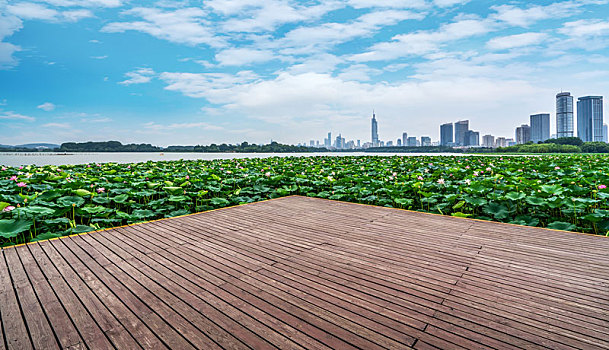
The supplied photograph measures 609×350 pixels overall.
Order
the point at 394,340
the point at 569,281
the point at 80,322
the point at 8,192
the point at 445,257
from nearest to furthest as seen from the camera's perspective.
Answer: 1. the point at 394,340
2. the point at 80,322
3. the point at 569,281
4. the point at 445,257
5. the point at 8,192

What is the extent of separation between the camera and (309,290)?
87.4 inches

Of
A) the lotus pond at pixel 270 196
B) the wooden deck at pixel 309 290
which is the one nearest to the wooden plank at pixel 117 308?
the wooden deck at pixel 309 290

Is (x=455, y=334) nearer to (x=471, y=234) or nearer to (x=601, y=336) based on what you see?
(x=601, y=336)

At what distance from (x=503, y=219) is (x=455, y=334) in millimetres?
3975

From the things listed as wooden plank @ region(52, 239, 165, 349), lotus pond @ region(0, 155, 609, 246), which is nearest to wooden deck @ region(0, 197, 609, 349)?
wooden plank @ region(52, 239, 165, 349)

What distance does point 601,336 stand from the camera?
5.52ft

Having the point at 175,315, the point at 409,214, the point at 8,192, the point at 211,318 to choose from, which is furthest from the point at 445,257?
the point at 8,192

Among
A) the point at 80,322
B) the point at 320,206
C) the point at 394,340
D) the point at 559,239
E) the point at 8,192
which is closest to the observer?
the point at 394,340

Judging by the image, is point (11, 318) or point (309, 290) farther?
point (309, 290)

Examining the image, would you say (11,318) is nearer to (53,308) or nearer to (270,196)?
(53,308)

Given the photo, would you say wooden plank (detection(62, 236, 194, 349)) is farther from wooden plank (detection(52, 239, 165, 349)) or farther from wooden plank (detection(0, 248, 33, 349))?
wooden plank (detection(0, 248, 33, 349))

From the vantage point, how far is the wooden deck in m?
1.70

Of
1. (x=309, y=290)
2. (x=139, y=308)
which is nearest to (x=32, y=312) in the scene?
(x=139, y=308)

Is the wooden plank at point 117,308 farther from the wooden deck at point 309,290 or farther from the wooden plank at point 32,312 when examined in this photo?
the wooden plank at point 32,312
